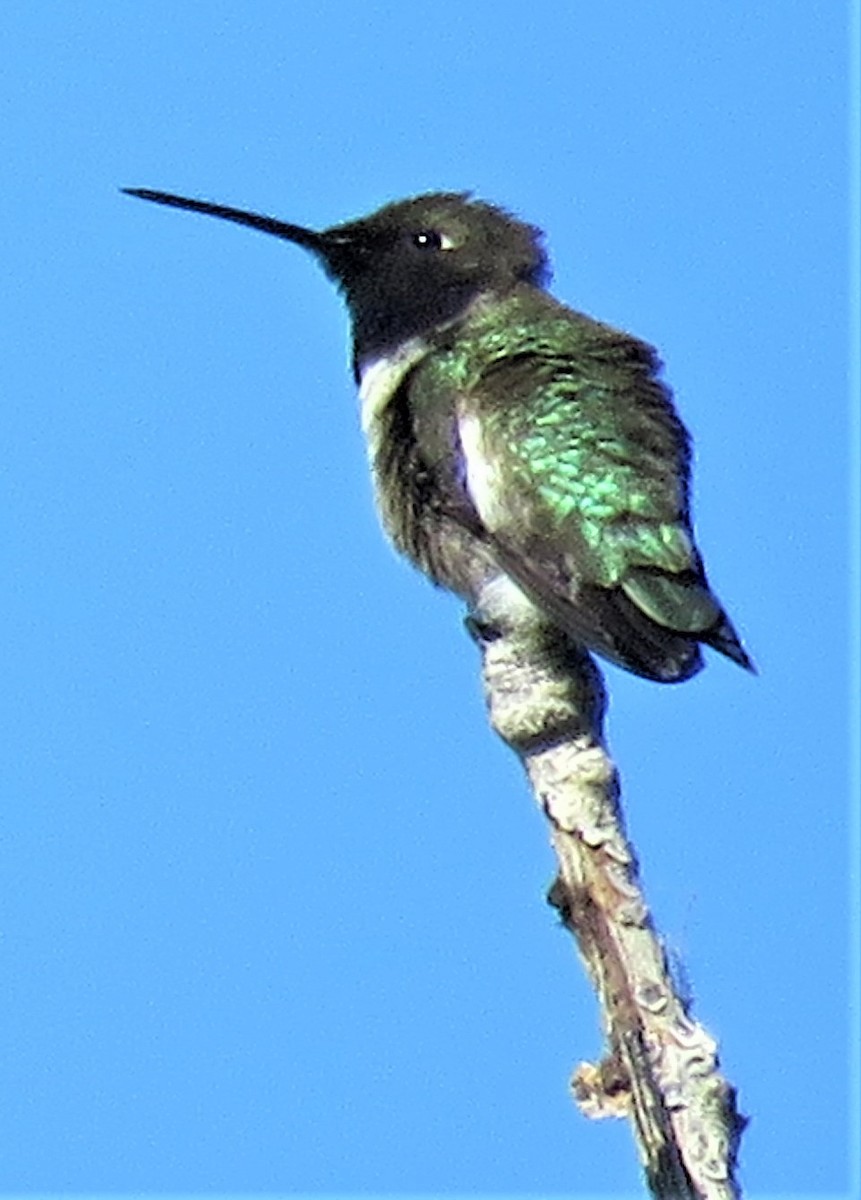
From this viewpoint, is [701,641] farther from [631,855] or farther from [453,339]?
[453,339]

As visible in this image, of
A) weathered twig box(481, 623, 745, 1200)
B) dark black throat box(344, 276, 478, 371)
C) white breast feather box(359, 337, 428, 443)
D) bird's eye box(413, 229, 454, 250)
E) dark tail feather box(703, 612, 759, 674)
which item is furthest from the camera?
bird's eye box(413, 229, 454, 250)

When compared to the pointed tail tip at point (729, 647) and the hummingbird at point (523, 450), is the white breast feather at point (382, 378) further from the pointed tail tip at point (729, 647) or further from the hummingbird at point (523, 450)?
the pointed tail tip at point (729, 647)

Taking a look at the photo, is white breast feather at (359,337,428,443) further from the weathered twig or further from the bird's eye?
the weathered twig

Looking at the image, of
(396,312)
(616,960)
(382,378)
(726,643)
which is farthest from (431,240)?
(616,960)

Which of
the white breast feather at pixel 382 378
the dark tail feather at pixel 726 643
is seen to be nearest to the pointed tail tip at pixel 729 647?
the dark tail feather at pixel 726 643

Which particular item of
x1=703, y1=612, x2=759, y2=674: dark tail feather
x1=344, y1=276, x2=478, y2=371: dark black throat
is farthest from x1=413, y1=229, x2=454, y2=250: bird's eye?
x1=703, y1=612, x2=759, y2=674: dark tail feather

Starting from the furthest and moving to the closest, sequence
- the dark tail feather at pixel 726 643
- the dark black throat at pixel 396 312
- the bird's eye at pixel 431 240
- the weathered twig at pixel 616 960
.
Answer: the bird's eye at pixel 431 240
the dark black throat at pixel 396 312
the dark tail feather at pixel 726 643
the weathered twig at pixel 616 960

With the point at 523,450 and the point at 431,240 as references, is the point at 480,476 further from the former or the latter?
the point at 431,240
